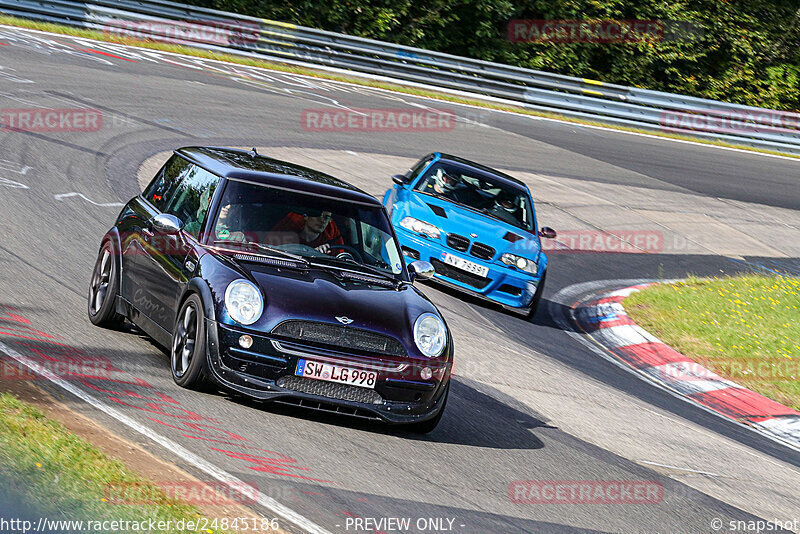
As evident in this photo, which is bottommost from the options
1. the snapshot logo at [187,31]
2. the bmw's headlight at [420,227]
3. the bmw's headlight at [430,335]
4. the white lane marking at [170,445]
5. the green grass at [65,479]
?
the white lane marking at [170,445]

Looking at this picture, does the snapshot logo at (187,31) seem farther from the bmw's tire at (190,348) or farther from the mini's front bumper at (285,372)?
the mini's front bumper at (285,372)

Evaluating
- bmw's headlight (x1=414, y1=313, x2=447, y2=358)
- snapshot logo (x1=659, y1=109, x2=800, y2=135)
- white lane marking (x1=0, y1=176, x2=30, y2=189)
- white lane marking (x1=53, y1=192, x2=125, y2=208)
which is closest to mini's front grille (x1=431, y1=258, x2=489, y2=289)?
white lane marking (x1=53, y1=192, x2=125, y2=208)

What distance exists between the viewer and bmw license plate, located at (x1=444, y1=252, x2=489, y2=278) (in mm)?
11977

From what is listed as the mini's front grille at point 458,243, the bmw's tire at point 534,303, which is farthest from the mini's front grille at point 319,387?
the bmw's tire at point 534,303

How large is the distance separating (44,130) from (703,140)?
815 inches

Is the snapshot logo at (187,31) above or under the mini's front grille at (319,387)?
above

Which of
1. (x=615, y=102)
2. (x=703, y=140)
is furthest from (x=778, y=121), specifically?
(x=615, y=102)

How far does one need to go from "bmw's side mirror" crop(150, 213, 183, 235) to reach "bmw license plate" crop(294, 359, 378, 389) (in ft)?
4.78

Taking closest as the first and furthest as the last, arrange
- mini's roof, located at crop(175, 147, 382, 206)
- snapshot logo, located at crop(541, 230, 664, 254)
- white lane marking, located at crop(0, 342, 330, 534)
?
white lane marking, located at crop(0, 342, 330, 534)
mini's roof, located at crop(175, 147, 382, 206)
snapshot logo, located at crop(541, 230, 664, 254)

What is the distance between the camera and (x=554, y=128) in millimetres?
26875

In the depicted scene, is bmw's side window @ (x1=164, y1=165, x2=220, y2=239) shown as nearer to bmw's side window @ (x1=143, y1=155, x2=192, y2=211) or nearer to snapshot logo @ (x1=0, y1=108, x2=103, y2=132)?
bmw's side window @ (x1=143, y1=155, x2=192, y2=211)

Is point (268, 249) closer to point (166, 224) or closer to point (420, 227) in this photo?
point (166, 224)

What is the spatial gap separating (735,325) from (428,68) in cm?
1646

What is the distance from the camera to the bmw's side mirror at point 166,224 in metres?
7.07
